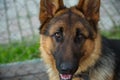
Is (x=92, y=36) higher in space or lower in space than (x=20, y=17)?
higher

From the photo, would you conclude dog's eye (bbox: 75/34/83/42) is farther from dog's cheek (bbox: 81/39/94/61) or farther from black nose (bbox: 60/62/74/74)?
black nose (bbox: 60/62/74/74)

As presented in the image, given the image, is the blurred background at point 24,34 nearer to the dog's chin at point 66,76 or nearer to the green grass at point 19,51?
the green grass at point 19,51

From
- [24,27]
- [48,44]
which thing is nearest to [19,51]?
[24,27]

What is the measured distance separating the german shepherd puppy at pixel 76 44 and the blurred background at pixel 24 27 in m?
1.87

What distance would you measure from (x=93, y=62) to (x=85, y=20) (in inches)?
19.3

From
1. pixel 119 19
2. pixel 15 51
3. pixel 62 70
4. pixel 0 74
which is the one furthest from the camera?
pixel 119 19

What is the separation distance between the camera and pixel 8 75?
A: 5.37 metres

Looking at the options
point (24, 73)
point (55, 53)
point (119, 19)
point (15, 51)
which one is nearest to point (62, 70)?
point (55, 53)

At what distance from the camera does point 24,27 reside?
707 centimetres

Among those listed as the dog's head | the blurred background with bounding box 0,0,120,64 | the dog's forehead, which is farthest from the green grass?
the dog's forehead

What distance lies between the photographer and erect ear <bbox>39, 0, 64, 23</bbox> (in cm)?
416

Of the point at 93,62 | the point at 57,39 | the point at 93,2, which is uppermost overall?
the point at 93,2

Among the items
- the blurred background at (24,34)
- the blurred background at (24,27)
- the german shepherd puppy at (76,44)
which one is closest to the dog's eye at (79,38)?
the german shepherd puppy at (76,44)

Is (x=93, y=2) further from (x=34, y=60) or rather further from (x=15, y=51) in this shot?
(x=15, y=51)
